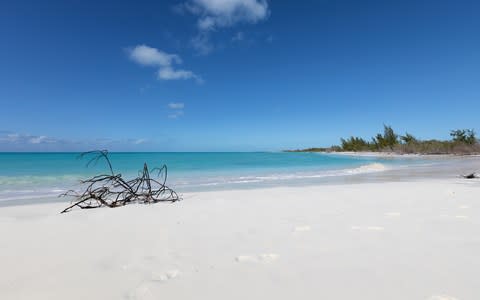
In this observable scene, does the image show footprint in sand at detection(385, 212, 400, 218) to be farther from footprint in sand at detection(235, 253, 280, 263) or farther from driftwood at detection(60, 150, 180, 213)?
driftwood at detection(60, 150, 180, 213)

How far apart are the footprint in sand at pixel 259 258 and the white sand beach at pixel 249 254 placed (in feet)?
0.03

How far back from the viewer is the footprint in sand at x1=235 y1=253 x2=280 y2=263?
2.49 metres

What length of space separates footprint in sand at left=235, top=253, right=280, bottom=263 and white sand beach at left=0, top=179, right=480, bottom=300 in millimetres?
10

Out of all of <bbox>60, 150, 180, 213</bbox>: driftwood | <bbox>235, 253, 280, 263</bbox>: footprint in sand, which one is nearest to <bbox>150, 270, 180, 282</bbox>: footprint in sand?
<bbox>235, 253, 280, 263</bbox>: footprint in sand

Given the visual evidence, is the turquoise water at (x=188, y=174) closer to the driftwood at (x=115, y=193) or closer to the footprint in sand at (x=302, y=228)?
the driftwood at (x=115, y=193)

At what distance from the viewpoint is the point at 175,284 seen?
2.06 metres

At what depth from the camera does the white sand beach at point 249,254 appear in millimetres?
1974

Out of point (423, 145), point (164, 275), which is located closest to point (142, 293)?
point (164, 275)

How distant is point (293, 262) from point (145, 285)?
52.7 inches

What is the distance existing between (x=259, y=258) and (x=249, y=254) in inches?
5.6

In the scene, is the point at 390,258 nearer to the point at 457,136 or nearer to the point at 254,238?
the point at 254,238

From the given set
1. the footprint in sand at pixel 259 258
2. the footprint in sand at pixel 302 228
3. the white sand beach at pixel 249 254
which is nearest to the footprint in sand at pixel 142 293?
the white sand beach at pixel 249 254

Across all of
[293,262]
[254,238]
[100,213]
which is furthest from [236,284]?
[100,213]

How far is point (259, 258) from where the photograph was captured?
2553 mm
